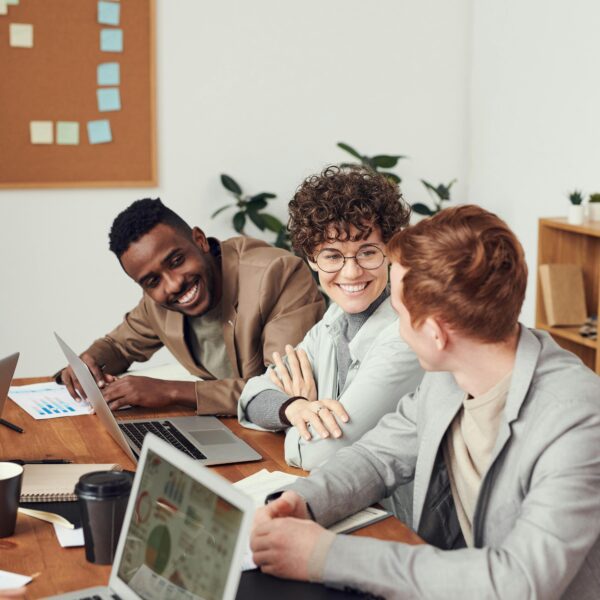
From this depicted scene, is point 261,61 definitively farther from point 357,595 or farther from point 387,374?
point 357,595

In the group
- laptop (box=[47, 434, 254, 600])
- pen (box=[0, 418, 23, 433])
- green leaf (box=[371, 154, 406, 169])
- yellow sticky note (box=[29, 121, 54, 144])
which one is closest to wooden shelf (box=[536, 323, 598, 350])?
green leaf (box=[371, 154, 406, 169])

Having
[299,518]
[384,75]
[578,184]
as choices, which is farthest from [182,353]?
[384,75]

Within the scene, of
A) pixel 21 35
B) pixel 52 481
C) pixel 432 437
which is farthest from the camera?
pixel 21 35

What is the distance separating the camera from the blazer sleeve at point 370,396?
5.91 feet

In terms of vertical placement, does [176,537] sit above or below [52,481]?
above

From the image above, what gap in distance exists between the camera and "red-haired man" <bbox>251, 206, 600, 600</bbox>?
1.24m

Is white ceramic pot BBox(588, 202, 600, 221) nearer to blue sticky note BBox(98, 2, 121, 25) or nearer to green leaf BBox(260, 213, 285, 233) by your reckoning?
green leaf BBox(260, 213, 285, 233)

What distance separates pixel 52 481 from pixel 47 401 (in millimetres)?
745

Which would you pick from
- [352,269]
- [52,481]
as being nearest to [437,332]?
[352,269]

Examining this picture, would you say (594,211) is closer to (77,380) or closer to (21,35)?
(77,380)

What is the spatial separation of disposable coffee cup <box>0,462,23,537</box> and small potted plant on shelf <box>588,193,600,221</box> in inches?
106

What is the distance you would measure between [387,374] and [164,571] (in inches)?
33.8

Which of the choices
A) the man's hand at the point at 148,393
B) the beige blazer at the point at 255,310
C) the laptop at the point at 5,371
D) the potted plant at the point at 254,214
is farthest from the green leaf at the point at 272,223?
the laptop at the point at 5,371

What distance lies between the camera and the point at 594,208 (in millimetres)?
3572
